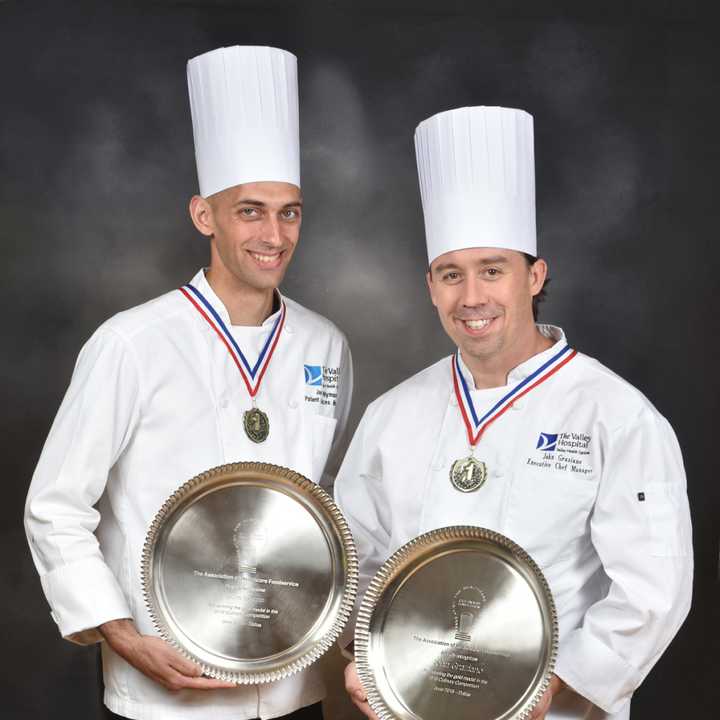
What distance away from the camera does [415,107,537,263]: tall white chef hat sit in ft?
8.83

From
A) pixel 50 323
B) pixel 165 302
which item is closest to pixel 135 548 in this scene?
pixel 165 302

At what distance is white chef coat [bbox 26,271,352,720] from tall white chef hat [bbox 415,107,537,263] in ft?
1.90

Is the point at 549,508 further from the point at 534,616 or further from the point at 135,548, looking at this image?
the point at 135,548

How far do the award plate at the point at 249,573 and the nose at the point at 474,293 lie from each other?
0.54m

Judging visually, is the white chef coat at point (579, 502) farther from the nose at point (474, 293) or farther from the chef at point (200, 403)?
the chef at point (200, 403)

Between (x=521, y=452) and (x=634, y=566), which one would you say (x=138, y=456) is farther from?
(x=634, y=566)

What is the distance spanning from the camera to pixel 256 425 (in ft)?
9.36

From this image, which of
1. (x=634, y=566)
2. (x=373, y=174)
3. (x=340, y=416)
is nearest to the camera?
(x=634, y=566)

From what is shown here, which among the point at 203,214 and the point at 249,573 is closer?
the point at 249,573

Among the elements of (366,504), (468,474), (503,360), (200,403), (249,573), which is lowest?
(249,573)

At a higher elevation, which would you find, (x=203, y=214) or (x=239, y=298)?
(x=203, y=214)

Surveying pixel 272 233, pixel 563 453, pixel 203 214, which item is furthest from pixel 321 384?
pixel 563 453

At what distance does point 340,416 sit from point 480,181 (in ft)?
2.55

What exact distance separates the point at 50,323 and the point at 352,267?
1092mm
